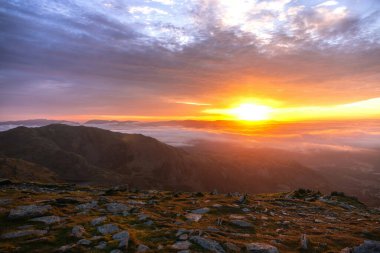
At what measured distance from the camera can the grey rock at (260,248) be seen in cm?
2010

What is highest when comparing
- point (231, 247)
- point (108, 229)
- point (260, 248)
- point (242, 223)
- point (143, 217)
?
point (108, 229)

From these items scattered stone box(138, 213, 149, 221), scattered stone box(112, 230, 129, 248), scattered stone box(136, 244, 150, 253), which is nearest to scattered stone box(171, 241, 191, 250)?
scattered stone box(136, 244, 150, 253)

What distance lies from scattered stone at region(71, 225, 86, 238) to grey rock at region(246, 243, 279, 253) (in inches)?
501

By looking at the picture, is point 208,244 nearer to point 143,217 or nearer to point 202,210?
point 143,217

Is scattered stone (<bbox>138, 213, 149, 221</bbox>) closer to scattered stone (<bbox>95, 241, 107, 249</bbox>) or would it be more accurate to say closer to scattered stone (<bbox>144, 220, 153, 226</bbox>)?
scattered stone (<bbox>144, 220, 153, 226</bbox>)

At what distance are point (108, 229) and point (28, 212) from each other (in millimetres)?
8212

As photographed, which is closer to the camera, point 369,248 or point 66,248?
point 66,248

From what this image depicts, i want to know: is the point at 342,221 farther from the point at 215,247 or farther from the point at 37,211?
the point at 37,211

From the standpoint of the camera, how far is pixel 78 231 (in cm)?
2164

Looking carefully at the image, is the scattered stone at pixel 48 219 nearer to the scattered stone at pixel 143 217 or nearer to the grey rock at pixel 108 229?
the grey rock at pixel 108 229

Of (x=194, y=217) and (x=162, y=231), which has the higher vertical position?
(x=162, y=231)

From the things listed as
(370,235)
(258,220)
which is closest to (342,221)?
(370,235)

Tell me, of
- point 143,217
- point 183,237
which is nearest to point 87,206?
point 143,217

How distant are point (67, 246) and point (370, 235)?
28485 millimetres
